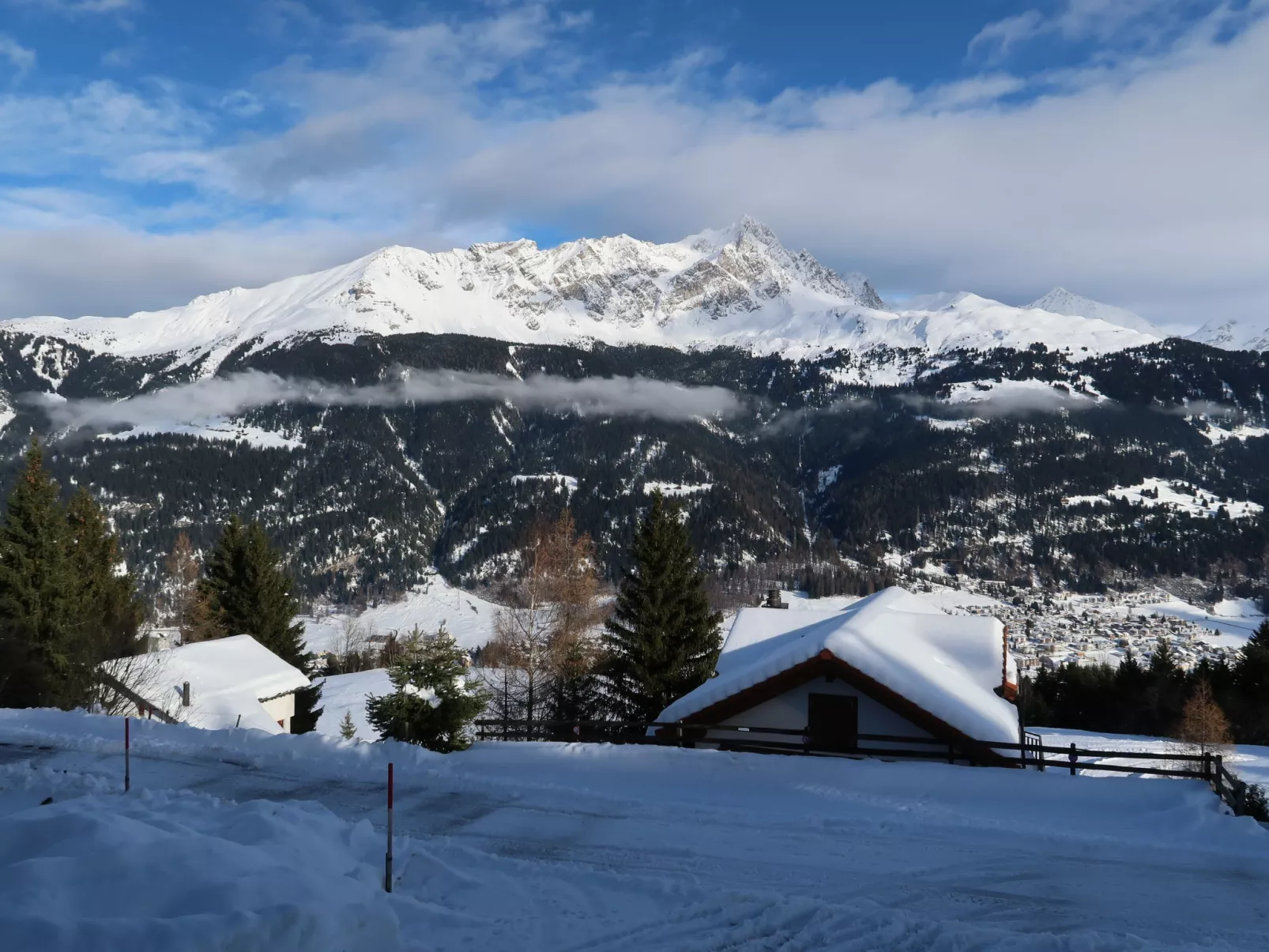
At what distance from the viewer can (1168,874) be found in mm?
11414

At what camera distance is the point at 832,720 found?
825 inches

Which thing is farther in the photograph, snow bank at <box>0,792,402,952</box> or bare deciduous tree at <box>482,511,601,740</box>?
bare deciduous tree at <box>482,511,601,740</box>

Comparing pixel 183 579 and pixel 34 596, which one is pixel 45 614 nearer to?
pixel 34 596

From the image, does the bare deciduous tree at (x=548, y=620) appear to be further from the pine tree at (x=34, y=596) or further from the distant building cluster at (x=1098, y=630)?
the distant building cluster at (x=1098, y=630)

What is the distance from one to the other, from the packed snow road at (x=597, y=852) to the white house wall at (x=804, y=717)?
304cm

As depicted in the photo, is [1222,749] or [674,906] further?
[1222,749]

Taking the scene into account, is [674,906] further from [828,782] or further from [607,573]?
[607,573]

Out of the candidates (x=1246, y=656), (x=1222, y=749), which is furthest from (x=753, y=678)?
(x=1246, y=656)

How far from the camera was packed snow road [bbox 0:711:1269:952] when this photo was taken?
762cm

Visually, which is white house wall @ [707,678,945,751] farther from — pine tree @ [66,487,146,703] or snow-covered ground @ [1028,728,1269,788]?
pine tree @ [66,487,146,703]

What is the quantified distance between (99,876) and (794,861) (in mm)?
8172

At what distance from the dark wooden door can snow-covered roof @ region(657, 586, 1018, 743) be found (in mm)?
1198

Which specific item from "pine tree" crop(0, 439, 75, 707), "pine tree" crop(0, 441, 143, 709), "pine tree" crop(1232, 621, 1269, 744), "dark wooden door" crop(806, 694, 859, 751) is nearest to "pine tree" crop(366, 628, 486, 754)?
"dark wooden door" crop(806, 694, 859, 751)

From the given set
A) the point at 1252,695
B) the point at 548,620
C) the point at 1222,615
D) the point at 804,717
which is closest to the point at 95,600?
the point at 548,620
